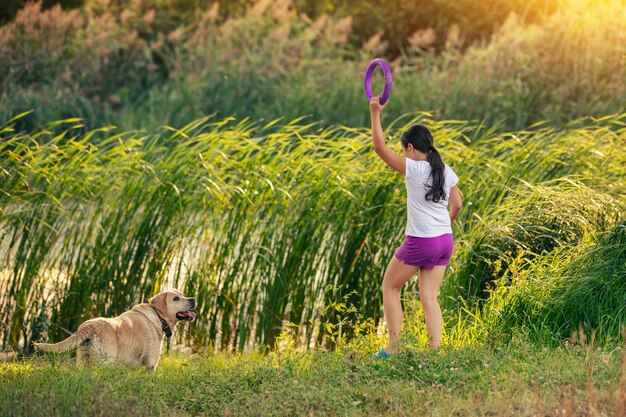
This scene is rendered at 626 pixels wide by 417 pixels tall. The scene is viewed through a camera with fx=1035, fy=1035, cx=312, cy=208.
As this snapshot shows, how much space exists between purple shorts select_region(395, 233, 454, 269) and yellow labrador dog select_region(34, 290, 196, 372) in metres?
1.38

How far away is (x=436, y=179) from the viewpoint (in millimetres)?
6262

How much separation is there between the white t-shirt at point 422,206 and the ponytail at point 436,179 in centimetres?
3

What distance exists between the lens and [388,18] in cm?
2348

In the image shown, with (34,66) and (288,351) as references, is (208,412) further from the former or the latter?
(34,66)

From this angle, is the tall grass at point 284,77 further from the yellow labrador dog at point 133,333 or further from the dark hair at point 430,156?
the yellow labrador dog at point 133,333

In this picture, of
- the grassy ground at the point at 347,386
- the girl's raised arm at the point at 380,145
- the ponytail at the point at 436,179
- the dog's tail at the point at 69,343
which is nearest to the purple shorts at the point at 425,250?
the ponytail at the point at 436,179

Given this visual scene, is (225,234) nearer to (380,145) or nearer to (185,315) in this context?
(185,315)

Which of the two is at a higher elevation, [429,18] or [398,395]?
[429,18]

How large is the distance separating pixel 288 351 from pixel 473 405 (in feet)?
4.77

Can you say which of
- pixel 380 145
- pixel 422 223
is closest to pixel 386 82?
pixel 380 145

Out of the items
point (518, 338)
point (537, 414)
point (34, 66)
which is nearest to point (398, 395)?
point (537, 414)

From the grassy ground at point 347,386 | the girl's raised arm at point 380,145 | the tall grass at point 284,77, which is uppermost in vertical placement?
the tall grass at point 284,77

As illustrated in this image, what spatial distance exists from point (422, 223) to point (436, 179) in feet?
0.93

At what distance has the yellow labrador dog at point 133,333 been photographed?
6.18m
